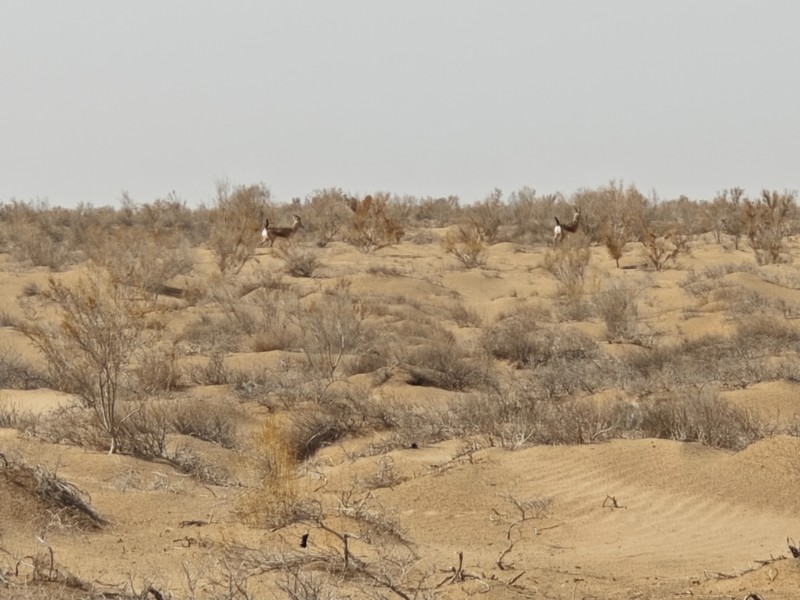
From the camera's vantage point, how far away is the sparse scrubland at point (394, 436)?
19.3 ft

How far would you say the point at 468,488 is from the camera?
8.15 meters

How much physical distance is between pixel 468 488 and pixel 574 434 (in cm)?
151

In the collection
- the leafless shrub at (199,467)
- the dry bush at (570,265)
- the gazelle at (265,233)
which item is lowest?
the leafless shrub at (199,467)

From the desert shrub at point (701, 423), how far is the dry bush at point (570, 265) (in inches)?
426

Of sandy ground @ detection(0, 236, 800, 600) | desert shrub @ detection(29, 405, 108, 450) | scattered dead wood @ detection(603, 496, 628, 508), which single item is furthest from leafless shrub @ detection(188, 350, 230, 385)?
scattered dead wood @ detection(603, 496, 628, 508)

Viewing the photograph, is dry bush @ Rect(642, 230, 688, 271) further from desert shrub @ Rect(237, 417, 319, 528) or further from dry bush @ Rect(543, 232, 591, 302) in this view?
desert shrub @ Rect(237, 417, 319, 528)

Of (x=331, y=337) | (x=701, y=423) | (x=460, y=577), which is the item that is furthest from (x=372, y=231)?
(x=460, y=577)

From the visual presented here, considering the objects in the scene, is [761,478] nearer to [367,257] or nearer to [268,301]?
[268,301]

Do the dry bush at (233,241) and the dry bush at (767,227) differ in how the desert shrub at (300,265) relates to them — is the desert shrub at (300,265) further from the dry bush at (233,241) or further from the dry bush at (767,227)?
the dry bush at (767,227)

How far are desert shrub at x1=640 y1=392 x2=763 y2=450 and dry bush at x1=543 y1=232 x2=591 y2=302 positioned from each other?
10.8 m

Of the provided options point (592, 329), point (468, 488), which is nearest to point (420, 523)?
point (468, 488)

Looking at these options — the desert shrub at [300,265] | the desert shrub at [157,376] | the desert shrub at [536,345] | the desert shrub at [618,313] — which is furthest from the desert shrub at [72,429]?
the desert shrub at [300,265]

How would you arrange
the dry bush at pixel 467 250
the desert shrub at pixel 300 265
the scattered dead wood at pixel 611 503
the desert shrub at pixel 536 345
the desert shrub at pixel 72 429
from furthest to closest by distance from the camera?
the dry bush at pixel 467 250
the desert shrub at pixel 300 265
the desert shrub at pixel 536 345
the desert shrub at pixel 72 429
the scattered dead wood at pixel 611 503

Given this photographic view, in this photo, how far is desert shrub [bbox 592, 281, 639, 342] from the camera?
1756 centimetres
